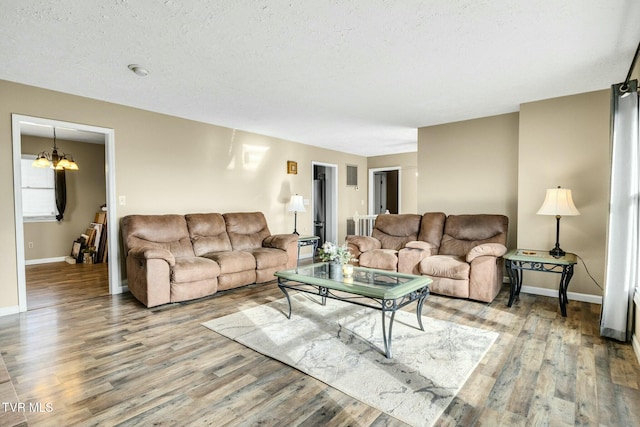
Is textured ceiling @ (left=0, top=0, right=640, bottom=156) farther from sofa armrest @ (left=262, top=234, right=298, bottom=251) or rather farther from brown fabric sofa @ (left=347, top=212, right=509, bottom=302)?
sofa armrest @ (left=262, top=234, right=298, bottom=251)

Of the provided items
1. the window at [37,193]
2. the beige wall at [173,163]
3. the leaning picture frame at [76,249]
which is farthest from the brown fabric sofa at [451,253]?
the window at [37,193]

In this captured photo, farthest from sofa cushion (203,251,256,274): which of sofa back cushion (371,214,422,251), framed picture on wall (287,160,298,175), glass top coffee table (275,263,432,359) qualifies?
framed picture on wall (287,160,298,175)

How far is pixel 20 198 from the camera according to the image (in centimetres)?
351

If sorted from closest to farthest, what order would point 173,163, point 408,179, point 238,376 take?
point 238,376
point 173,163
point 408,179

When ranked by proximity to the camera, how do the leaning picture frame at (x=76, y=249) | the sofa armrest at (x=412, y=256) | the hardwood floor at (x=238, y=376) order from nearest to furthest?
the hardwood floor at (x=238, y=376)
the sofa armrest at (x=412, y=256)
the leaning picture frame at (x=76, y=249)

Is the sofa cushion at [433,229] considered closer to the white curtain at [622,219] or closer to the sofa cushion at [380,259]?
the sofa cushion at [380,259]

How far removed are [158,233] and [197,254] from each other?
56 cm

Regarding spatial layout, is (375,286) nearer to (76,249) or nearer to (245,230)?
(245,230)

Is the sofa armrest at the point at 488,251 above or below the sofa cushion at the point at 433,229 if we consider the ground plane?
below

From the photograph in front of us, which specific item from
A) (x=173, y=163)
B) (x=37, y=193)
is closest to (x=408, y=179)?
(x=173, y=163)

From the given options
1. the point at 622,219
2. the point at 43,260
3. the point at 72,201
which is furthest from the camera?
the point at 72,201

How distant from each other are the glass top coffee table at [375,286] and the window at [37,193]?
5.88m

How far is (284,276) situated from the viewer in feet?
10.6

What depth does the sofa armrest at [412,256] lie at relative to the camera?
→ 168 inches
